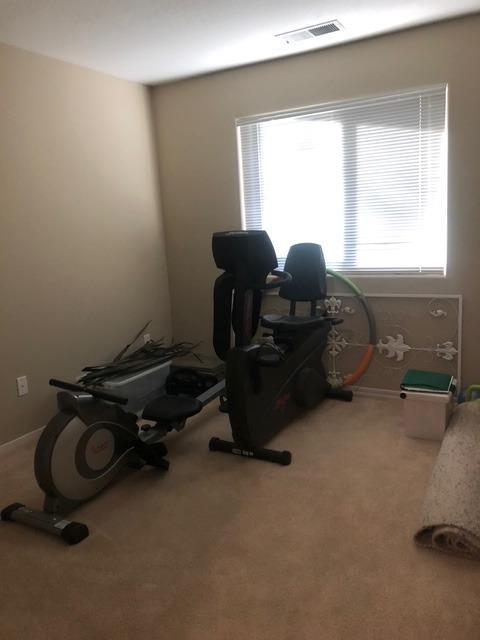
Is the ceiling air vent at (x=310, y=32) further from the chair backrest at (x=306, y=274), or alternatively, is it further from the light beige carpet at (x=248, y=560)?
the light beige carpet at (x=248, y=560)

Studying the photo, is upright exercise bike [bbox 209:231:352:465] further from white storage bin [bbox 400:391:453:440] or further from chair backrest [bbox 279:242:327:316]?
white storage bin [bbox 400:391:453:440]

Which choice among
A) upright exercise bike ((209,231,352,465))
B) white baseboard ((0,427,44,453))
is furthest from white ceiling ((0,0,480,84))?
white baseboard ((0,427,44,453))

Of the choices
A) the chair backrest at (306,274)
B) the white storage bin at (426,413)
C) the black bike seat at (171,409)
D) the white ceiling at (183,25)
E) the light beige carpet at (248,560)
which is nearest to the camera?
the light beige carpet at (248,560)

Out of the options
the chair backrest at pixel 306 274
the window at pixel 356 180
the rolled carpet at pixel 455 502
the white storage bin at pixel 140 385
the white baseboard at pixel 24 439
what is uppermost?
the window at pixel 356 180

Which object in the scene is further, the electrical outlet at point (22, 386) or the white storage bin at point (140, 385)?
the white storage bin at point (140, 385)

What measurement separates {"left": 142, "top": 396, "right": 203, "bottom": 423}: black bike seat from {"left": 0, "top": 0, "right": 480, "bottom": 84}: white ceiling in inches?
79.6

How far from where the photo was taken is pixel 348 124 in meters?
3.53

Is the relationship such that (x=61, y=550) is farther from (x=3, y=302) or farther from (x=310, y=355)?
(x=310, y=355)

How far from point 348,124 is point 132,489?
268cm

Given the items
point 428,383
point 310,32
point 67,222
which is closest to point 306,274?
point 428,383

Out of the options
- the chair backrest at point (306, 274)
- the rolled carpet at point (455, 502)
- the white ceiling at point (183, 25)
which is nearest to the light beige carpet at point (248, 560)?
the rolled carpet at point (455, 502)

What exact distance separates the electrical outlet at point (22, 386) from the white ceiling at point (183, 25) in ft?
6.35

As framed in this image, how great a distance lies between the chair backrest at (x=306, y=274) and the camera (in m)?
3.54

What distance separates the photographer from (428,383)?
9.70ft
